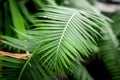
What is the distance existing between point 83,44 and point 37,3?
68cm

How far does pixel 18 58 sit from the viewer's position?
3.68 feet

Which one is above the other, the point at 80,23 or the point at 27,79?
the point at 80,23

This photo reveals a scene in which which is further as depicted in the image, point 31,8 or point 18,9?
point 31,8

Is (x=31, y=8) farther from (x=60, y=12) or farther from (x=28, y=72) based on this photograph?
(x=28, y=72)

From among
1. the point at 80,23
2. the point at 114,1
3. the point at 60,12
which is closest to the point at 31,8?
the point at 60,12

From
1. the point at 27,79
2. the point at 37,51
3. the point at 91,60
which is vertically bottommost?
the point at 91,60

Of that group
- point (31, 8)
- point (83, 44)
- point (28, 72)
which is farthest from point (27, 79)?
point (31, 8)

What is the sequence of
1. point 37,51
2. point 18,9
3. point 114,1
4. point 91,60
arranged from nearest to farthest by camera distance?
point 37,51
point 18,9
point 91,60
point 114,1

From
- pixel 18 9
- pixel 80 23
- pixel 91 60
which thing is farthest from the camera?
pixel 91 60

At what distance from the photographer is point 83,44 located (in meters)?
1.10

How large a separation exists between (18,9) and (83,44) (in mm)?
683

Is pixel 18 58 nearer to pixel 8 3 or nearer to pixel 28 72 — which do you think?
pixel 28 72

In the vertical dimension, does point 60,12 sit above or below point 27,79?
above

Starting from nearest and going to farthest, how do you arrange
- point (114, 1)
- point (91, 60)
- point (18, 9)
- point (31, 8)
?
point (18, 9) < point (31, 8) < point (91, 60) < point (114, 1)
